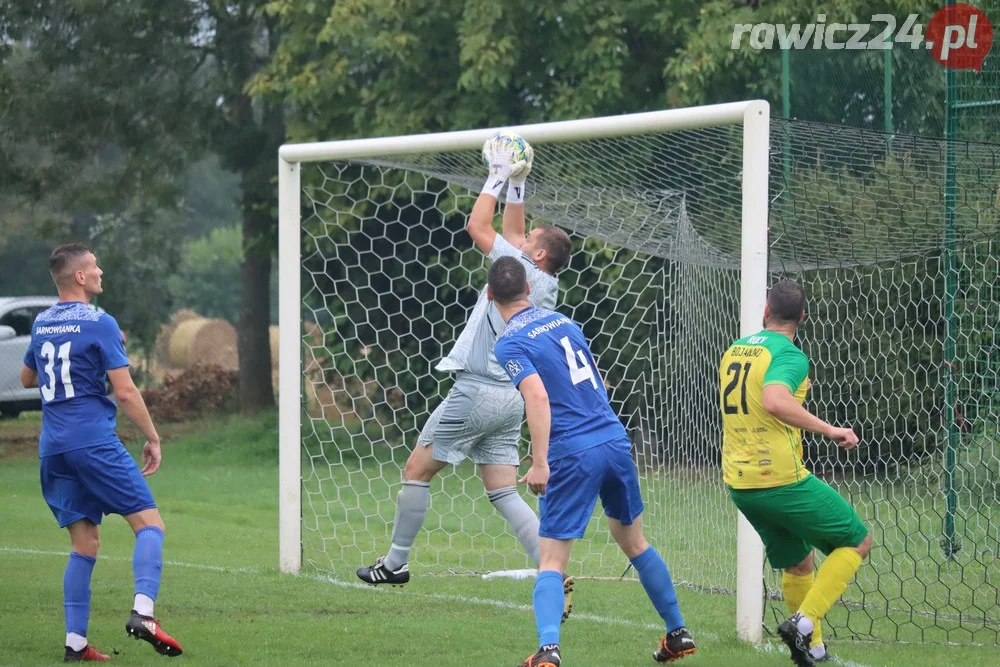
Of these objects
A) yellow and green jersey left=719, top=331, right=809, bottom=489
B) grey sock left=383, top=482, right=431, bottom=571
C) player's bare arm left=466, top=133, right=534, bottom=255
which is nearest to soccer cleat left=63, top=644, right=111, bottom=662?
grey sock left=383, top=482, right=431, bottom=571

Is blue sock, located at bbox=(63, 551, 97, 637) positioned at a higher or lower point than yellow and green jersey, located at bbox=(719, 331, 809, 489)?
lower

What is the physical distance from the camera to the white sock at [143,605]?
5.26 m

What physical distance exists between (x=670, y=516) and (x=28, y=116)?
10803 millimetres

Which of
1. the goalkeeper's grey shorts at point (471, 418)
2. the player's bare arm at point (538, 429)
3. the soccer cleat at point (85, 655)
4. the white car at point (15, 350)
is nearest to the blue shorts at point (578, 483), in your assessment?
the player's bare arm at point (538, 429)

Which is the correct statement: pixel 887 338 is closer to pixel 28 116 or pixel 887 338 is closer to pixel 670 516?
pixel 670 516

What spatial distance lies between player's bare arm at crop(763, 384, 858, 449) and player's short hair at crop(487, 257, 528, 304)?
1.12 meters

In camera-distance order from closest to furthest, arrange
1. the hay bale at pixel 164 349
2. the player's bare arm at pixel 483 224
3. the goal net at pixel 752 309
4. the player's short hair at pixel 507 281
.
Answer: the player's short hair at pixel 507 281 < the player's bare arm at pixel 483 224 < the goal net at pixel 752 309 < the hay bale at pixel 164 349

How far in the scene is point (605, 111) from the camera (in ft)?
44.8

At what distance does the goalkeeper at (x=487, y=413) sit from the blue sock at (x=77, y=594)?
159 cm

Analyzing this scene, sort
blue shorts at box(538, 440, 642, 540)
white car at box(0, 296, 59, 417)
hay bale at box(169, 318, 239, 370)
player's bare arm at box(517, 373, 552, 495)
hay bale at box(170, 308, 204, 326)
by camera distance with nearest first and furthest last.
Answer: player's bare arm at box(517, 373, 552, 495), blue shorts at box(538, 440, 642, 540), white car at box(0, 296, 59, 417), hay bale at box(169, 318, 239, 370), hay bale at box(170, 308, 204, 326)

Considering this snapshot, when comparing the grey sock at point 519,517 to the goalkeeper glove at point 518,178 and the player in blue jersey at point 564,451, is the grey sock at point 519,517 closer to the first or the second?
the player in blue jersey at point 564,451

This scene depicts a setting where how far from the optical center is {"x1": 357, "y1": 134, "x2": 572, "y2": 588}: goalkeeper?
6180 mm

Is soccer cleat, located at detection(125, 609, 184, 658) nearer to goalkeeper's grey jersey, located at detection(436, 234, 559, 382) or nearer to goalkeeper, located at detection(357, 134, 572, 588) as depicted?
goalkeeper, located at detection(357, 134, 572, 588)

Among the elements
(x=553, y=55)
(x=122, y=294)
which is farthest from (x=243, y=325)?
(x=553, y=55)
